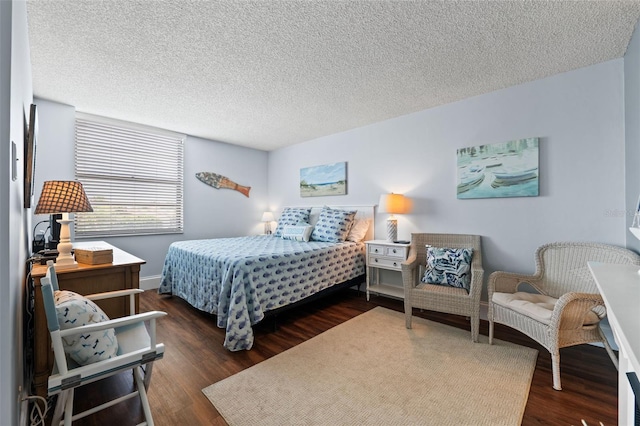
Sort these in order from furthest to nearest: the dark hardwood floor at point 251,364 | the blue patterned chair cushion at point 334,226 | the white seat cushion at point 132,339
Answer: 1. the blue patterned chair cushion at point 334,226
2. the dark hardwood floor at point 251,364
3. the white seat cushion at point 132,339

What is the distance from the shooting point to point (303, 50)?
81.8 inches

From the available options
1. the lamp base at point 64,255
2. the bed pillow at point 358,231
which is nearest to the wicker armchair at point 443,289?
the bed pillow at point 358,231

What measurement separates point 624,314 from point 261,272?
219cm

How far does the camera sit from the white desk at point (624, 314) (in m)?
0.72

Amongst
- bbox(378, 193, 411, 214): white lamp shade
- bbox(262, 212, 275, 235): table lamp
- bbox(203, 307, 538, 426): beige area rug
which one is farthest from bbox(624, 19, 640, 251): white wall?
bbox(262, 212, 275, 235): table lamp

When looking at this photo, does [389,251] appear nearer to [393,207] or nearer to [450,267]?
[393,207]

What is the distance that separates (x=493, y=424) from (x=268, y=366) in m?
1.42

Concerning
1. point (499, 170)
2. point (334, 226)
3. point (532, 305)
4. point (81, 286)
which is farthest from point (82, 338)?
point (499, 170)

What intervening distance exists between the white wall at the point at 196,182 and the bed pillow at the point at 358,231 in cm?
218

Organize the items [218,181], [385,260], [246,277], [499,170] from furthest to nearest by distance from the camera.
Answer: [218,181] → [385,260] → [499,170] → [246,277]

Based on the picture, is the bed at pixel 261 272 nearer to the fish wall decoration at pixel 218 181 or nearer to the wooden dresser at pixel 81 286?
the wooden dresser at pixel 81 286

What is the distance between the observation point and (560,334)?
1766mm

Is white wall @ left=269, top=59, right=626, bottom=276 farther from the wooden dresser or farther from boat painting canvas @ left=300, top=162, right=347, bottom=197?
the wooden dresser

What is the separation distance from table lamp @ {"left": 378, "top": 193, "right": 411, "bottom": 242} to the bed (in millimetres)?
449
